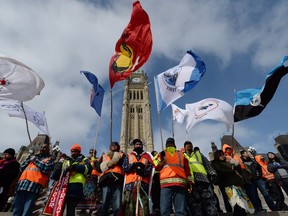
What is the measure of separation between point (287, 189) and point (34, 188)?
6.49 m

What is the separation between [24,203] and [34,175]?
1.68 ft

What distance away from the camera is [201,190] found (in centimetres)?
443

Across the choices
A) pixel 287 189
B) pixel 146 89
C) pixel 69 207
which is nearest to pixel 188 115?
pixel 287 189

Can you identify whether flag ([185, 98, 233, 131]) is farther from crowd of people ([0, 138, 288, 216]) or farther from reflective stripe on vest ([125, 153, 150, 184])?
reflective stripe on vest ([125, 153, 150, 184])


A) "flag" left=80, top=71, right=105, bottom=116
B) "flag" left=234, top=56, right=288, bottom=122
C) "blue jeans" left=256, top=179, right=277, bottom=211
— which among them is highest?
"flag" left=80, top=71, right=105, bottom=116

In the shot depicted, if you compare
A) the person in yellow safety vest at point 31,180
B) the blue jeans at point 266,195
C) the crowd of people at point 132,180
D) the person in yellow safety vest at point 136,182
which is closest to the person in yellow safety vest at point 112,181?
the crowd of people at point 132,180

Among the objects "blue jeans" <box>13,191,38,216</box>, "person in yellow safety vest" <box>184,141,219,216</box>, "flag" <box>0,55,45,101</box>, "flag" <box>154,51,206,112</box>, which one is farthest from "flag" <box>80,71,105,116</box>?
"person in yellow safety vest" <box>184,141,219,216</box>

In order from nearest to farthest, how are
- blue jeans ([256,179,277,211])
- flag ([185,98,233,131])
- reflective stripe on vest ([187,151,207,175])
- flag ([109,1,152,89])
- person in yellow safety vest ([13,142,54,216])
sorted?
person in yellow safety vest ([13,142,54,216])
reflective stripe on vest ([187,151,207,175])
blue jeans ([256,179,277,211])
flag ([109,1,152,89])
flag ([185,98,233,131])

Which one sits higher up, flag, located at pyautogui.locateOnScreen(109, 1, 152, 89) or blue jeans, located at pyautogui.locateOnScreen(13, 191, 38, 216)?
flag, located at pyautogui.locateOnScreen(109, 1, 152, 89)

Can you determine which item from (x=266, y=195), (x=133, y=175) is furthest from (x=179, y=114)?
(x=133, y=175)

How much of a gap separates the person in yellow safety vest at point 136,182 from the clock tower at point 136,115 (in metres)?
47.4

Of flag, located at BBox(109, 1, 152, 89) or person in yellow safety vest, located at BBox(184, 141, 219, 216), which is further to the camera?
flag, located at BBox(109, 1, 152, 89)

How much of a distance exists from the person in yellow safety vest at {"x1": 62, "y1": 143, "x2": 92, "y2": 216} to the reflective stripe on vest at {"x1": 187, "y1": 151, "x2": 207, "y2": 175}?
2.22 metres

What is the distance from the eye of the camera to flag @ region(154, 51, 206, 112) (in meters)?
7.28
